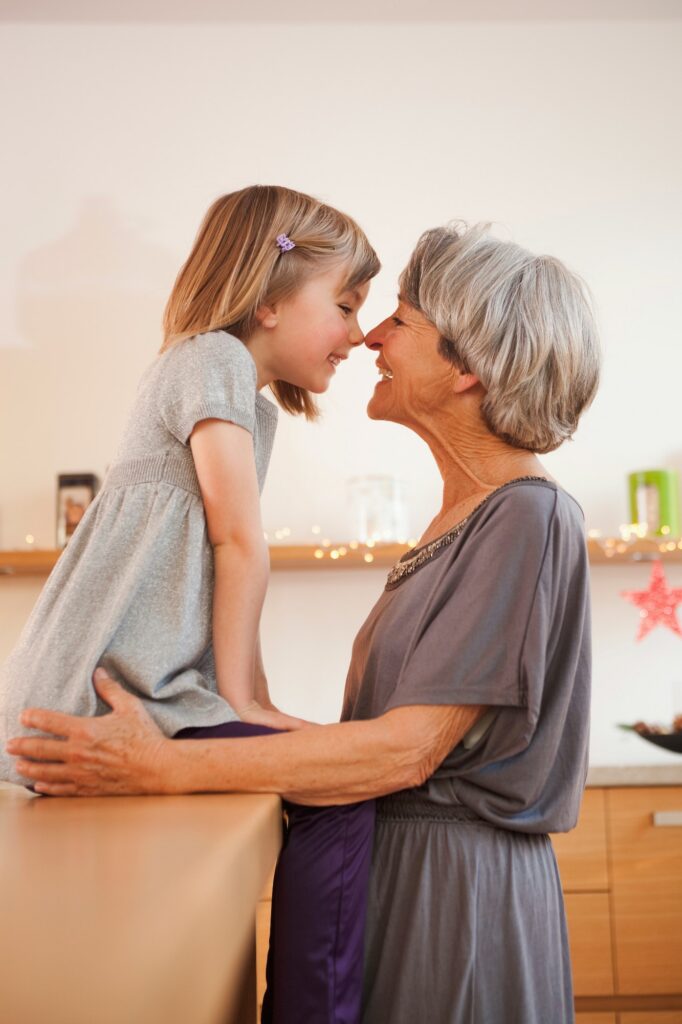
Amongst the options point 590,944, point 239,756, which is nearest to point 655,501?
point 590,944

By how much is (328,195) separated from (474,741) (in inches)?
99.1

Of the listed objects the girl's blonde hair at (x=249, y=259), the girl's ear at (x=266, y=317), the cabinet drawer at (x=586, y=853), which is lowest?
the cabinet drawer at (x=586, y=853)

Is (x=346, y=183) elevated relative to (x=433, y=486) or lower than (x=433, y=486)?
elevated

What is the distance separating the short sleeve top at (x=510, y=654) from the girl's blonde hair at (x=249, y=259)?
0.43 metres

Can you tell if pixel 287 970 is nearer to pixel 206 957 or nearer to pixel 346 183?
pixel 206 957

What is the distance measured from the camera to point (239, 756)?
3.13 ft

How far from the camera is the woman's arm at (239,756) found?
3.03ft

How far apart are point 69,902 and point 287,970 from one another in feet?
2.37

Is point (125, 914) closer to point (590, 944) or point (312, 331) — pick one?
point (312, 331)

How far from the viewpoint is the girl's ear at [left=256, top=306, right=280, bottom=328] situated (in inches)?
55.2


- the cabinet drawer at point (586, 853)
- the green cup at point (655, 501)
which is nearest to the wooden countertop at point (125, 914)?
the cabinet drawer at point (586, 853)

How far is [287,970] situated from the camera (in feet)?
3.37

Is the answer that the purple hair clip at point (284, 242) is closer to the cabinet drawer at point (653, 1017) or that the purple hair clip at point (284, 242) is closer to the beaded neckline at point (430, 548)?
the beaded neckline at point (430, 548)

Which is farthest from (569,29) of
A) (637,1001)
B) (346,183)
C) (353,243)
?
(637,1001)
